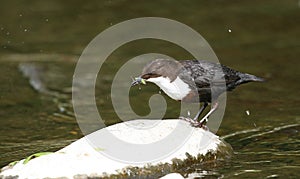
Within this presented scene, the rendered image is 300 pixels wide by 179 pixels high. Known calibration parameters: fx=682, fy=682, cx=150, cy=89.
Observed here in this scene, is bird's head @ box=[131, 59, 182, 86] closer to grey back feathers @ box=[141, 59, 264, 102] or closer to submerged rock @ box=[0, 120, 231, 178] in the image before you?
grey back feathers @ box=[141, 59, 264, 102]

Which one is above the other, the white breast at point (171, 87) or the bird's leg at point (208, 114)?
the white breast at point (171, 87)

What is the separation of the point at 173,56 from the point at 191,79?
4597 millimetres

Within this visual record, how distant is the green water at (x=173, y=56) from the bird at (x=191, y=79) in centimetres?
57

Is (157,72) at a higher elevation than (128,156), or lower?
higher

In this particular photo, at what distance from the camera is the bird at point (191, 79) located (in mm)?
5531

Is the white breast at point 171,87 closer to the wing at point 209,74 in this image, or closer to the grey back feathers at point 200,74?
the grey back feathers at point 200,74

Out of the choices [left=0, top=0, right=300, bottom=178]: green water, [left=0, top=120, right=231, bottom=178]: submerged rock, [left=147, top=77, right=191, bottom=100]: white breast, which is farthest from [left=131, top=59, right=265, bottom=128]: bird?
[left=0, top=0, right=300, bottom=178]: green water

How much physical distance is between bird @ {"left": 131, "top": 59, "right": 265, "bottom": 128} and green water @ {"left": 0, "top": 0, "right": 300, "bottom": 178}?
1.86ft

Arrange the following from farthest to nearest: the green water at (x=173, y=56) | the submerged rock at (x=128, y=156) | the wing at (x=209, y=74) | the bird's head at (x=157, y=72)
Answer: the green water at (x=173, y=56)
the wing at (x=209, y=74)
the bird's head at (x=157, y=72)
the submerged rock at (x=128, y=156)

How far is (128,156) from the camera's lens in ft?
17.3

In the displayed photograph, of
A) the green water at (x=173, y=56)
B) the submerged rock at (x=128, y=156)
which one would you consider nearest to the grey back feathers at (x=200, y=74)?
the submerged rock at (x=128, y=156)

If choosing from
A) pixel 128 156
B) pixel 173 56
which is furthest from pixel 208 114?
pixel 173 56

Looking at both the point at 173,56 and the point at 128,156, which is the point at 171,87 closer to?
the point at 128,156

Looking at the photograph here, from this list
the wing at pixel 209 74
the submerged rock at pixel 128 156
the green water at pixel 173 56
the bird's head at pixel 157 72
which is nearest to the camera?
the submerged rock at pixel 128 156
